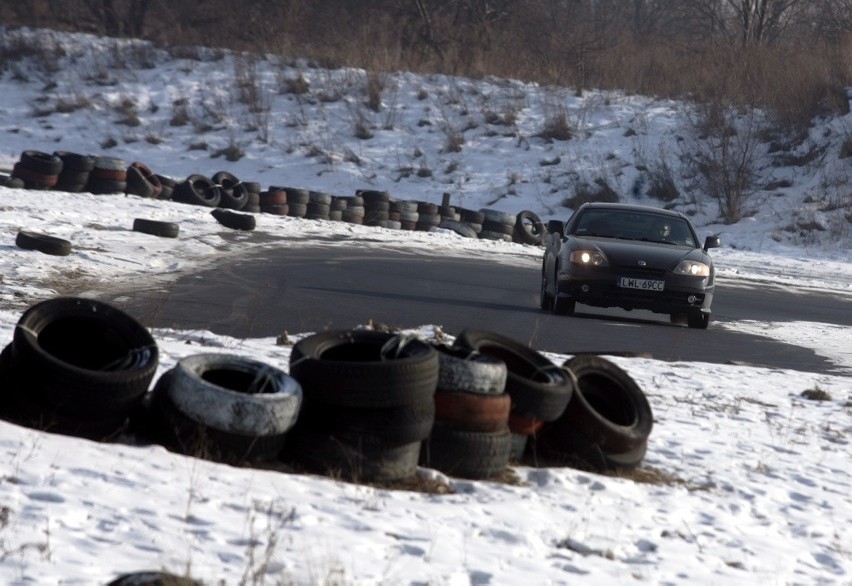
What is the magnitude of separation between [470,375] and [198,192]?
72.9ft

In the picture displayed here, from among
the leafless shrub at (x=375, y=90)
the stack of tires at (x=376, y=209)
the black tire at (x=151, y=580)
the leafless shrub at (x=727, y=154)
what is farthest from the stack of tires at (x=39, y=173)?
the black tire at (x=151, y=580)

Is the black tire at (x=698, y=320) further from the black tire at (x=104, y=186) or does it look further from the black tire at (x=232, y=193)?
the black tire at (x=104, y=186)

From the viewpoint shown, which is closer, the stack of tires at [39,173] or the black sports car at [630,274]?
the black sports car at [630,274]

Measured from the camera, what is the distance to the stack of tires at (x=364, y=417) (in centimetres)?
717

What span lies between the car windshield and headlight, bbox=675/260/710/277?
898 millimetres

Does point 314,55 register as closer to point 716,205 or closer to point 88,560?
point 716,205

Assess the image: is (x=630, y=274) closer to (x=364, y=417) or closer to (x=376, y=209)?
(x=364, y=417)

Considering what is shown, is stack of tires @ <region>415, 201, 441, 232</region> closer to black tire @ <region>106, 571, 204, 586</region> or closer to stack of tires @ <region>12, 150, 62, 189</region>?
stack of tires @ <region>12, 150, 62, 189</region>

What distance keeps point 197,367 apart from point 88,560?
267cm

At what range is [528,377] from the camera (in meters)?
8.85

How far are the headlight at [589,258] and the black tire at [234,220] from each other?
34.7 ft

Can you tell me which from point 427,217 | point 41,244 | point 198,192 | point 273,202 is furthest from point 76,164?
point 41,244

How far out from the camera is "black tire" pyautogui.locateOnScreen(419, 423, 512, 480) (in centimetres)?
763

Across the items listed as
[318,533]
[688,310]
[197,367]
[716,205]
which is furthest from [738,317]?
[716,205]
